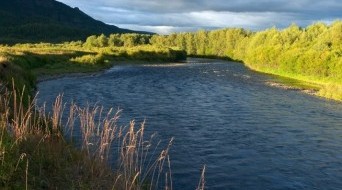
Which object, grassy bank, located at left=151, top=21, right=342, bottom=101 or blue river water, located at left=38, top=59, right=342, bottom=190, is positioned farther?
grassy bank, located at left=151, top=21, right=342, bottom=101

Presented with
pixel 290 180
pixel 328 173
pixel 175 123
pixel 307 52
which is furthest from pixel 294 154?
pixel 307 52

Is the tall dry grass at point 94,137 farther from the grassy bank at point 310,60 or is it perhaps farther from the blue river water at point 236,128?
the grassy bank at point 310,60

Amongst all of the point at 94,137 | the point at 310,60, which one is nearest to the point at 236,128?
the point at 94,137

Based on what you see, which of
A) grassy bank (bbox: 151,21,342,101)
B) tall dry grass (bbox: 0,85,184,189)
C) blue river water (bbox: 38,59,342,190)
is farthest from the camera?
grassy bank (bbox: 151,21,342,101)

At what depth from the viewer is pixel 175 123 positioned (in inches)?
1380

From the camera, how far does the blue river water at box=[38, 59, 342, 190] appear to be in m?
21.8

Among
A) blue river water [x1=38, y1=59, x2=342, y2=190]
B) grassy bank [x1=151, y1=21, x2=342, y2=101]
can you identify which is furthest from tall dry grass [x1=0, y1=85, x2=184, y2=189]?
grassy bank [x1=151, y1=21, x2=342, y2=101]

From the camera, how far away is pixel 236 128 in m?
34.1

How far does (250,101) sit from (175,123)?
729 inches

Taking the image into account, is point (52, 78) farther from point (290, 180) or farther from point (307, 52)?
point (307, 52)

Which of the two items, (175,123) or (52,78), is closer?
(175,123)

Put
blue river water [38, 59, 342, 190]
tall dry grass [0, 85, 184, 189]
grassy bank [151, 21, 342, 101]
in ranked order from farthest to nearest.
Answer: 1. grassy bank [151, 21, 342, 101]
2. blue river water [38, 59, 342, 190]
3. tall dry grass [0, 85, 184, 189]

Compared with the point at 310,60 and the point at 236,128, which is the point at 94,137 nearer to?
the point at 236,128

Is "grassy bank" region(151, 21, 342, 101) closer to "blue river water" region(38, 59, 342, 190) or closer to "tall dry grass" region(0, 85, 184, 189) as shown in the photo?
"blue river water" region(38, 59, 342, 190)
